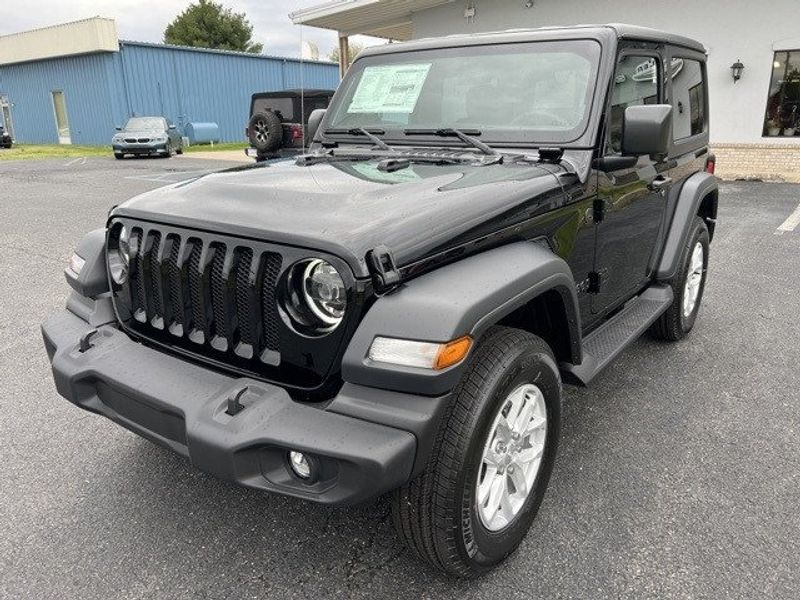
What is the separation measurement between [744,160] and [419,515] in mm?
13742

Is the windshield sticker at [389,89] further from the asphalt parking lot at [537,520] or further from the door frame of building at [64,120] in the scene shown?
the door frame of building at [64,120]

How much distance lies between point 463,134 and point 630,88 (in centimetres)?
91

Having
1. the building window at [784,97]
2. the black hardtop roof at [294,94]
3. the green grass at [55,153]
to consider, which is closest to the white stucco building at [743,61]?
the building window at [784,97]

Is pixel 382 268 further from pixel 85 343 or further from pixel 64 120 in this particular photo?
pixel 64 120

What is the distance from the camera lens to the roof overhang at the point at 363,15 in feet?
50.3

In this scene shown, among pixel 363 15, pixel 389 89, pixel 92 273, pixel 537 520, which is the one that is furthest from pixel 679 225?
pixel 363 15

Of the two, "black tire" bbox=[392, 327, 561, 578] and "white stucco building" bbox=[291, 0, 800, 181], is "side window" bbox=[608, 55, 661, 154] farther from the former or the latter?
"white stucco building" bbox=[291, 0, 800, 181]

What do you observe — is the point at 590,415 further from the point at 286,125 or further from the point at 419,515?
the point at 286,125

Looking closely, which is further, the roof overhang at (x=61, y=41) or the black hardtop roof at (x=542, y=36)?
the roof overhang at (x=61, y=41)

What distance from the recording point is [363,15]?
16.4m

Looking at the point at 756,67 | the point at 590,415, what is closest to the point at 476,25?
the point at 756,67

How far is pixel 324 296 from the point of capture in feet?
6.46

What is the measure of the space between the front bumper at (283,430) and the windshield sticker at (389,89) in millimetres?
1856

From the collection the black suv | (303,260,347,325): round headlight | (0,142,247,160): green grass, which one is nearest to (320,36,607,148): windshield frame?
(303,260,347,325): round headlight
